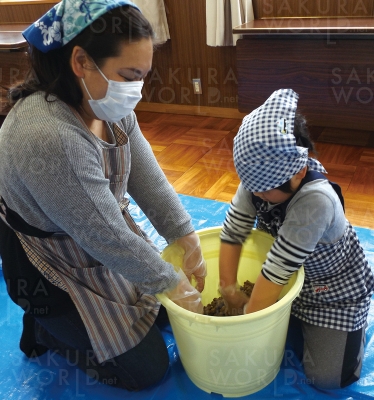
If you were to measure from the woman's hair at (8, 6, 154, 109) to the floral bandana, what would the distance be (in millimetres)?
11

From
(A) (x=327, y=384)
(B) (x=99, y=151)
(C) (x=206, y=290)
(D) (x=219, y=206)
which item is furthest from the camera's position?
(D) (x=219, y=206)

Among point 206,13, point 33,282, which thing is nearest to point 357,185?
point 206,13

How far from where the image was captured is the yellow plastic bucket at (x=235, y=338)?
82 cm

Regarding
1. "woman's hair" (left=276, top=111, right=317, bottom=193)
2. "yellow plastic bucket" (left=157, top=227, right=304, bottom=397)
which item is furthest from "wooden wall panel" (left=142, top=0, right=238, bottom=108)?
"woman's hair" (left=276, top=111, right=317, bottom=193)

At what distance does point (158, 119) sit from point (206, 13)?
0.74 meters

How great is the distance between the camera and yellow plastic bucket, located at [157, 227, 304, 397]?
824 mm

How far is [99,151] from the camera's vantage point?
89 centimetres

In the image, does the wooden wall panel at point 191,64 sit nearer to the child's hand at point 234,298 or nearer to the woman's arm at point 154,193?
the woman's arm at point 154,193

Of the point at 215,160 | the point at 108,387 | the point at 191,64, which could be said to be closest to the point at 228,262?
the point at 108,387

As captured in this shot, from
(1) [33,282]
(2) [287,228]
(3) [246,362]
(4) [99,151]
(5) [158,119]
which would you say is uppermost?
(4) [99,151]

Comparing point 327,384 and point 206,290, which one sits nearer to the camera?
point 327,384

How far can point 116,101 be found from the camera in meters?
0.87

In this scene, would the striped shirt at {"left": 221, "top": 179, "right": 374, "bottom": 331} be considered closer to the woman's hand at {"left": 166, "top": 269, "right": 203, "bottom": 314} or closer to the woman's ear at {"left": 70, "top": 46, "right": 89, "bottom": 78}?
the woman's hand at {"left": 166, "top": 269, "right": 203, "bottom": 314}

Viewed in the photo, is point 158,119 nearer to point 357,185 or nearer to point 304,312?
point 357,185
